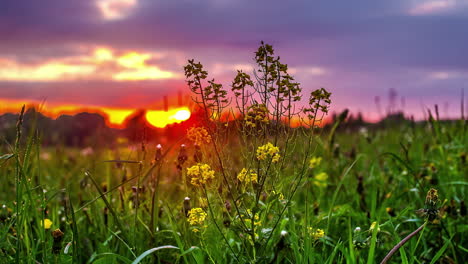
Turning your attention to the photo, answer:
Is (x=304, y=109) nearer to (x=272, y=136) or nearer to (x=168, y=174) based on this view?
(x=272, y=136)

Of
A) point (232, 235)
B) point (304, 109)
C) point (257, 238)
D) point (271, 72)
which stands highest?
point (271, 72)

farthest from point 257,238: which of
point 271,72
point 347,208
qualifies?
point 347,208

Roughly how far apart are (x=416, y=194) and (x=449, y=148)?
4.10ft

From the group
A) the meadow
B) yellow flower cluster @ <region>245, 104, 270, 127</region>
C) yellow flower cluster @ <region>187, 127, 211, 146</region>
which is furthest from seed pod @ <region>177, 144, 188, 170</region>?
yellow flower cluster @ <region>245, 104, 270, 127</region>

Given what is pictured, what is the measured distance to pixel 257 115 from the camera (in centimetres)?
222

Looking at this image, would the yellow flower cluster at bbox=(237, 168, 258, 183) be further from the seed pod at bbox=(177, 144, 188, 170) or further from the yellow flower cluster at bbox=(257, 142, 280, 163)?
the seed pod at bbox=(177, 144, 188, 170)

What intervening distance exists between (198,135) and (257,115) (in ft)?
1.08

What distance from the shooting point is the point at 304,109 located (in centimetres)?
237

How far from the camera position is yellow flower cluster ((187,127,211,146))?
91.3 inches

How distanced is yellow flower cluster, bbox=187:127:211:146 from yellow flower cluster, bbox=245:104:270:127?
0.74ft

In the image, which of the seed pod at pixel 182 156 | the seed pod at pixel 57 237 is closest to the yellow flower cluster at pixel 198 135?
the seed pod at pixel 182 156

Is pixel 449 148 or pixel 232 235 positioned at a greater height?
pixel 449 148

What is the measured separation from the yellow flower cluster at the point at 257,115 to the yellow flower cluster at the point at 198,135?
0.23 metres

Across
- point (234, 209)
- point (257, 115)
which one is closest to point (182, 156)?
point (234, 209)
